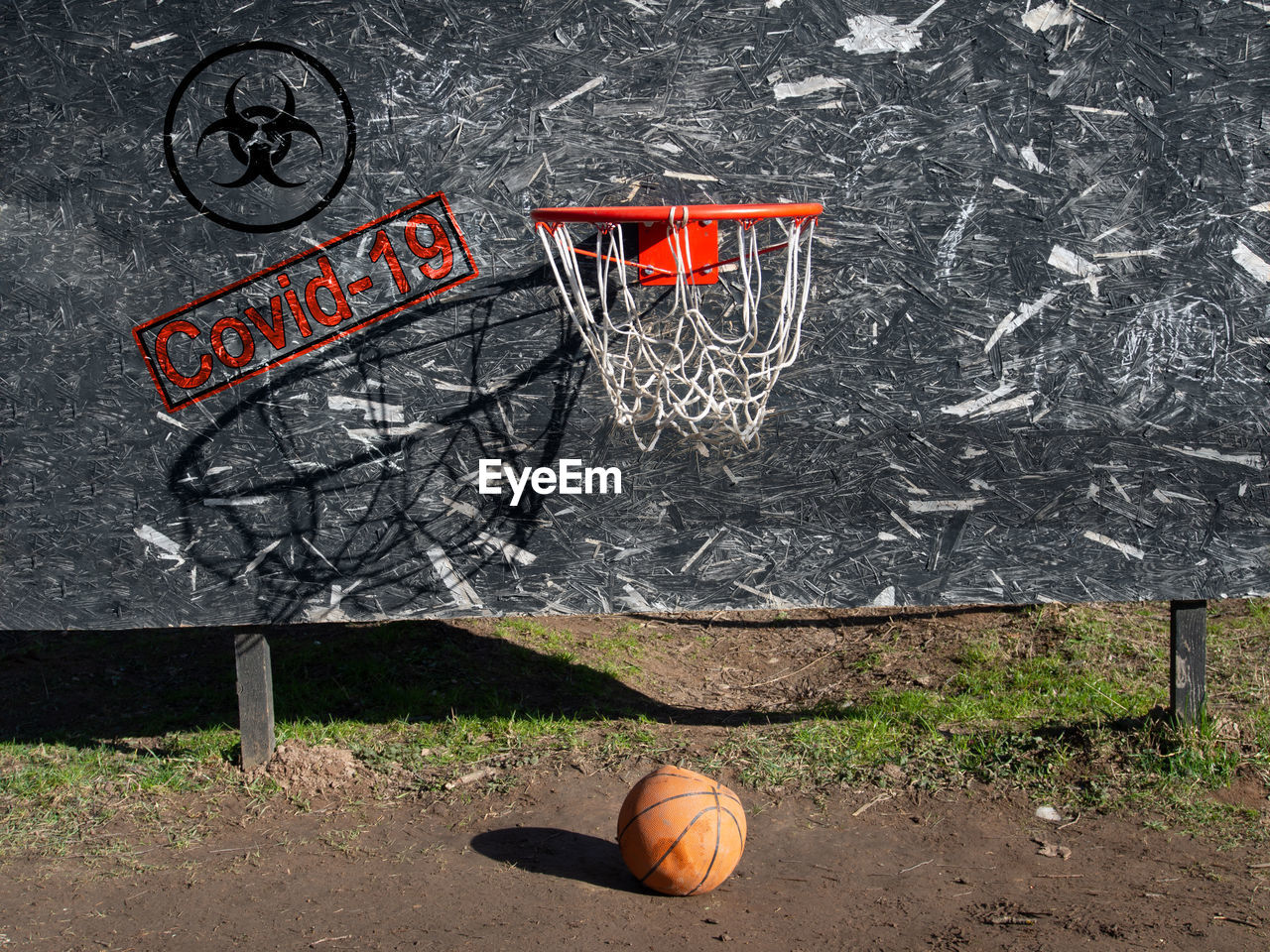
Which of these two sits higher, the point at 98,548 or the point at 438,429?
the point at 438,429

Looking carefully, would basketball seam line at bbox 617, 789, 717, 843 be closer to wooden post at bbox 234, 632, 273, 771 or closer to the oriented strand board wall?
the oriented strand board wall

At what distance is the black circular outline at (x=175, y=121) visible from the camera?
4457 millimetres

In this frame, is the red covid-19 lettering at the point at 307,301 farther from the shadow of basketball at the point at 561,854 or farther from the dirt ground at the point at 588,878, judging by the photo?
the shadow of basketball at the point at 561,854

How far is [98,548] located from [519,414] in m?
2.00

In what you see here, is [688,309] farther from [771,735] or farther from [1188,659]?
[1188,659]

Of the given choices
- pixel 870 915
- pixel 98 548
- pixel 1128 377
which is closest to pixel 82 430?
pixel 98 548

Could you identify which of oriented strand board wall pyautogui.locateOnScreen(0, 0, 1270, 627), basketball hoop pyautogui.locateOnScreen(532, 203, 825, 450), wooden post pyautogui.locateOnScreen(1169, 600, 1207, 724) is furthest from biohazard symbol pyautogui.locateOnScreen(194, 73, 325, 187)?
wooden post pyautogui.locateOnScreen(1169, 600, 1207, 724)

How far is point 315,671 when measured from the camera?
20.5 feet

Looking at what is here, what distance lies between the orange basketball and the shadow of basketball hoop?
4.54 feet

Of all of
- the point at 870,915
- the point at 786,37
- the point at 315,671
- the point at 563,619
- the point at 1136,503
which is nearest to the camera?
the point at 870,915

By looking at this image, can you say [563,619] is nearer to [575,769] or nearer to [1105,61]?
[575,769]

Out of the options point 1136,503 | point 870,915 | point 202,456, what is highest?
A: point 202,456

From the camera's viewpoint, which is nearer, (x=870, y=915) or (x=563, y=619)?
(x=870, y=915)

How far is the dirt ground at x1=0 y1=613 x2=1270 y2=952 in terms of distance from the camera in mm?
3639
